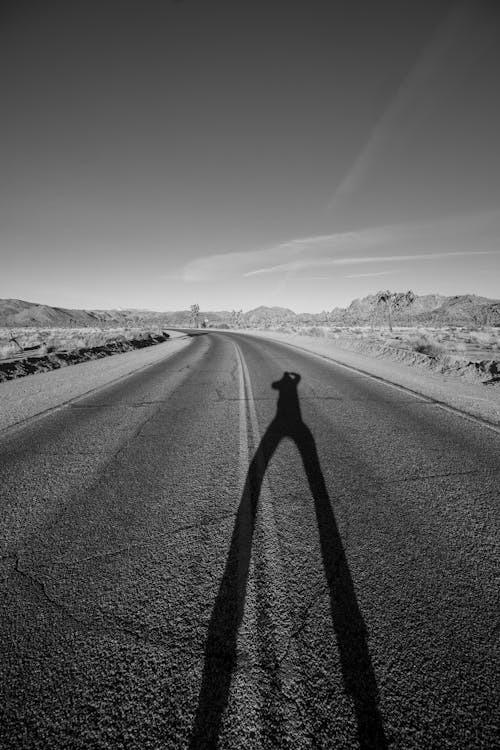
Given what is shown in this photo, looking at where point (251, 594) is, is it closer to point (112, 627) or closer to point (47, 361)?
point (112, 627)

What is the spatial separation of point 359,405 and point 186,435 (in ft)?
11.8

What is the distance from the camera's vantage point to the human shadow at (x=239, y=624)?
139cm

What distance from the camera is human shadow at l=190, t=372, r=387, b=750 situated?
1390mm

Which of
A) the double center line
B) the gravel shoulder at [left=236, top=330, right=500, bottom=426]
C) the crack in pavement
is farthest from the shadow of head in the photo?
the crack in pavement

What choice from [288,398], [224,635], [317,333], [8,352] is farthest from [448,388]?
[317,333]

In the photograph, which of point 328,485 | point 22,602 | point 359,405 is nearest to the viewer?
point 22,602

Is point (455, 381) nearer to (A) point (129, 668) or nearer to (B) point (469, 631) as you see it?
(B) point (469, 631)

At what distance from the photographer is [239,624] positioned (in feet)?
6.04

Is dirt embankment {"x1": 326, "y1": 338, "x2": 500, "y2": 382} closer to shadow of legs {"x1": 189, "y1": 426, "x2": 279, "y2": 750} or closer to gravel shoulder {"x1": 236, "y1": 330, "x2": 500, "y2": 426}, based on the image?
gravel shoulder {"x1": 236, "y1": 330, "x2": 500, "y2": 426}

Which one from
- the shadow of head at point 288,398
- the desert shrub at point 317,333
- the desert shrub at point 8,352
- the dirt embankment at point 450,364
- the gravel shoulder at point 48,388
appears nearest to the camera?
the shadow of head at point 288,398

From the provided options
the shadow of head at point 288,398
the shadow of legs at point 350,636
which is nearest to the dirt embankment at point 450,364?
the shadow of head at point 288,398

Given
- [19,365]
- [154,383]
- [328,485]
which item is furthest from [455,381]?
[19,365]

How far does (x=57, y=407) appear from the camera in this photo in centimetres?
668

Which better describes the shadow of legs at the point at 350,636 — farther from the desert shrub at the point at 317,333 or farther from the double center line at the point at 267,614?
the desert shrub at the point at 317,333
